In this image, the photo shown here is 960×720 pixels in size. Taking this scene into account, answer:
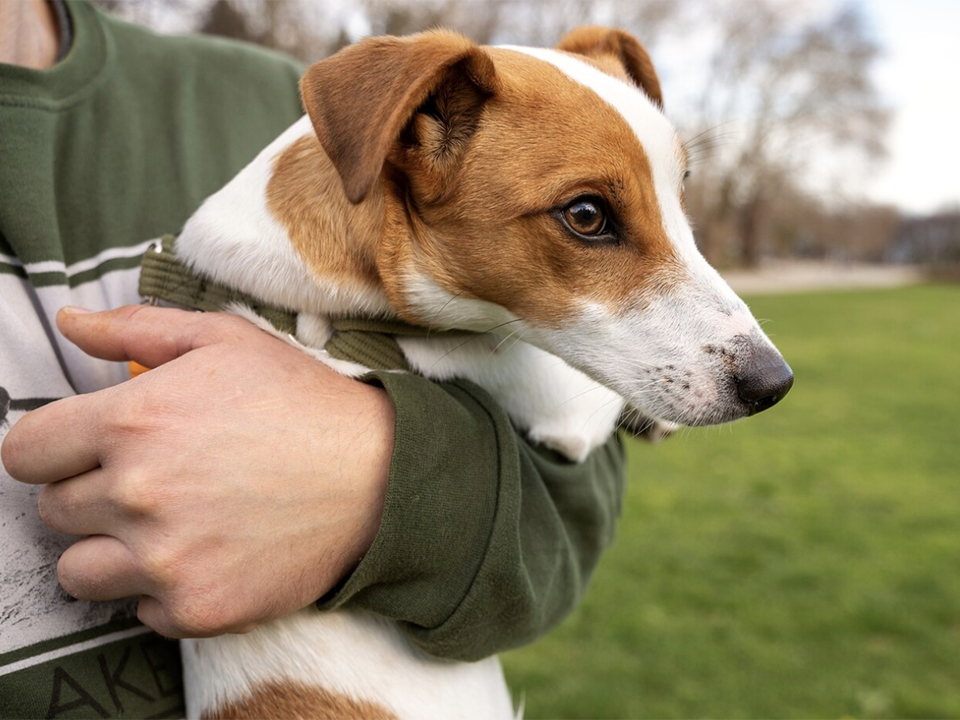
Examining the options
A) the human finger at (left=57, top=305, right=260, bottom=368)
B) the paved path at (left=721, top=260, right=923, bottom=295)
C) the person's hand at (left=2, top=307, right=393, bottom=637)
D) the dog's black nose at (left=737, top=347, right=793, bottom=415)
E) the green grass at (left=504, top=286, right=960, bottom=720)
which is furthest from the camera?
the paved path at (left=721, top=260, right=923, bottom=295)

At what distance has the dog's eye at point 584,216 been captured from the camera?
63.4 inches

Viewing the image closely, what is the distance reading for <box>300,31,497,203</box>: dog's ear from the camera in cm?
149

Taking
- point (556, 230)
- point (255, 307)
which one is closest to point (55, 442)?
point (255, 307)

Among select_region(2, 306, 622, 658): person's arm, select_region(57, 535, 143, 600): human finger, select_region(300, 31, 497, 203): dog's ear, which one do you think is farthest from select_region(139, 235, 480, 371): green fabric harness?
select_region(57, 535, 143, 600): human finger

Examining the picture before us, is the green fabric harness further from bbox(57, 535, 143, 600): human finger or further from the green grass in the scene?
the green grass

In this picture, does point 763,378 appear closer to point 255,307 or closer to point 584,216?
point 584,216

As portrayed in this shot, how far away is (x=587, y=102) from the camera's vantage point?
165cm

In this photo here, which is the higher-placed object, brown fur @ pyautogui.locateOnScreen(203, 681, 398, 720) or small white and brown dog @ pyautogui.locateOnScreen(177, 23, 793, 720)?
small white and brown dog @ pyautogui.locateOnScreen(177, 23, 793, 720)

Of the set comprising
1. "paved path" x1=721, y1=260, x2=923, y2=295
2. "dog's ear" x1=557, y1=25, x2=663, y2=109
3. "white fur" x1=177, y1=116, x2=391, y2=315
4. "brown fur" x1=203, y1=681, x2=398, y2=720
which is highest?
"dog's ear" x1=557, y1=25, x2=663, y2=109

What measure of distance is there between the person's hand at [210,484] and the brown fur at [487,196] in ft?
1.24

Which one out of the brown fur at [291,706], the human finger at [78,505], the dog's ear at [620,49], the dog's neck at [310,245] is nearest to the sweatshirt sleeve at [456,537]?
the brown fur at [291,706]

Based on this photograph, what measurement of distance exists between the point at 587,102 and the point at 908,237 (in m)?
60.4

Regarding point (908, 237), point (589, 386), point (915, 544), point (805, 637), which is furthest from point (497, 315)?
point (908, 237)

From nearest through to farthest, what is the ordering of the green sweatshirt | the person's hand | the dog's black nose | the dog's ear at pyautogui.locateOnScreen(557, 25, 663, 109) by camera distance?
the person's hand → the green sweatshirt → the dog's black nose → the dog's ear at pyautogui.locateOnScreen(557, 25, 663, 109)
